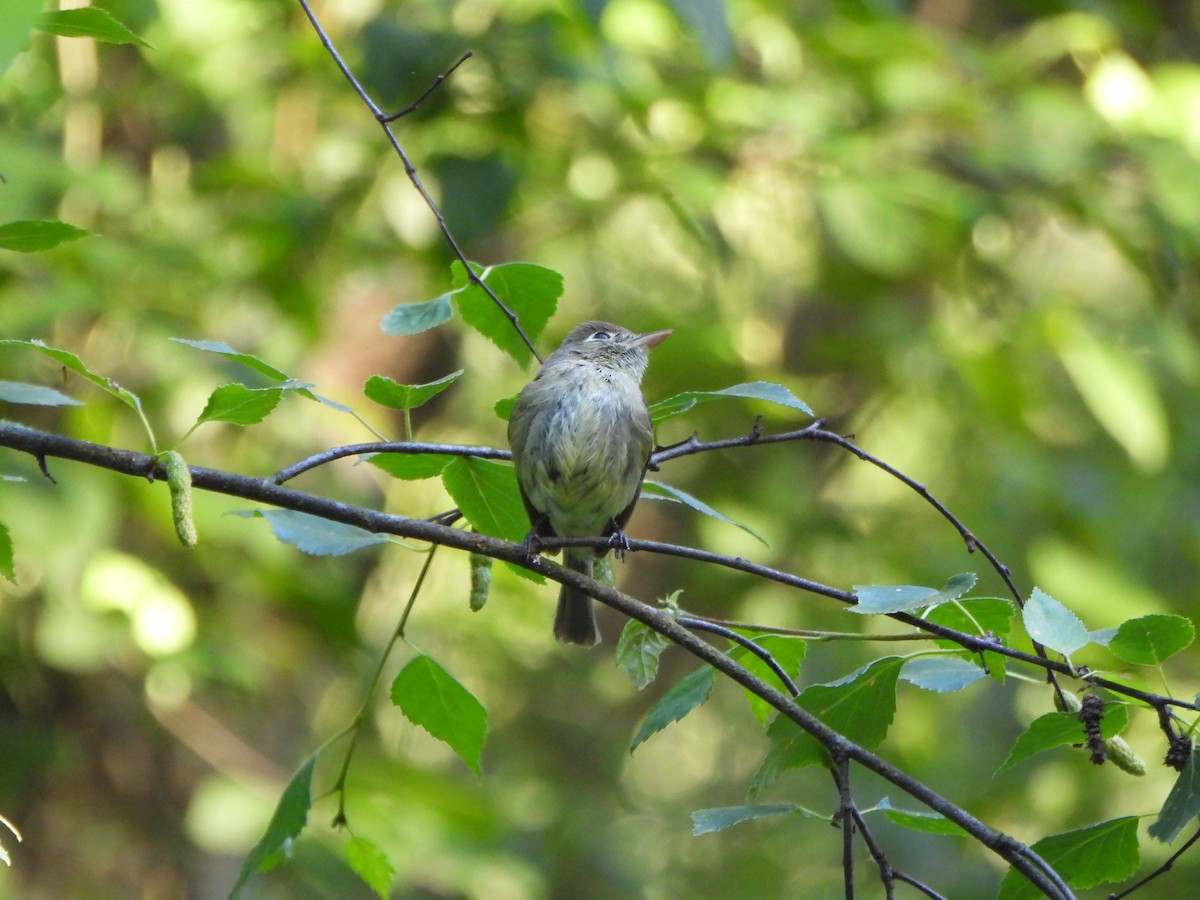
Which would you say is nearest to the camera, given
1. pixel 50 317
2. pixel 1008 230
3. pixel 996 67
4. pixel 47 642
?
pixel 50 317

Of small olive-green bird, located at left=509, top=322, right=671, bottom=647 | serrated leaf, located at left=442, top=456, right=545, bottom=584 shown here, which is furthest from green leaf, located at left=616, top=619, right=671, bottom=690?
small olive-green bird, located at left=509, top=322, right=671, bottom=647

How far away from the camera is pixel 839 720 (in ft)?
6.19

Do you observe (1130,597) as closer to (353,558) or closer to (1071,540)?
(1071,540)

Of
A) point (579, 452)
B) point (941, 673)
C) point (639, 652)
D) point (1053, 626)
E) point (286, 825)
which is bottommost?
point (579, 452)

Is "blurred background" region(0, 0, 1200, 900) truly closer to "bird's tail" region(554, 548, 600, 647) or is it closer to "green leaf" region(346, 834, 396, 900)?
"bird's tail" region(554, 548, 600, 647)

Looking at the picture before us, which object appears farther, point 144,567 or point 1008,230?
point 1008,230

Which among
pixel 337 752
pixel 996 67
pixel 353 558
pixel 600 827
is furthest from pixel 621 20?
pixel 600 827

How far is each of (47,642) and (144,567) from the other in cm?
42

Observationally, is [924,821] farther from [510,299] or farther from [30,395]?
[30,395]

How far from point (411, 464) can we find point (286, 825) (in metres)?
0.62

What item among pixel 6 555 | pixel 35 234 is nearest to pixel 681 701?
pixel 6 555

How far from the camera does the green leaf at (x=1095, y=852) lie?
1802 mm

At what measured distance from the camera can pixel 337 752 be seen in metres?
5.71

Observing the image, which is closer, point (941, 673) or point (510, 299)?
point (941, 673)
